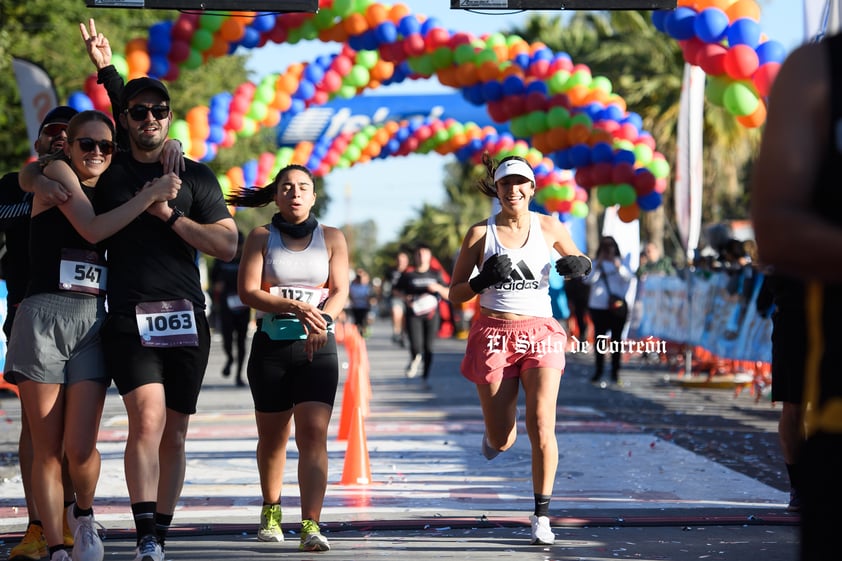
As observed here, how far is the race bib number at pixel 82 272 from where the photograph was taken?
5473 mm

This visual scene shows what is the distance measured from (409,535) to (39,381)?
7.09 ft

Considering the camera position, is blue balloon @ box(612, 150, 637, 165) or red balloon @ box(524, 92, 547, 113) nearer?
blue balloon @ box(612, 150, 637, 165)

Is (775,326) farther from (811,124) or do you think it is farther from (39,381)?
(811,124)

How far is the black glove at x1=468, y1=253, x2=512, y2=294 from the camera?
21.9ft

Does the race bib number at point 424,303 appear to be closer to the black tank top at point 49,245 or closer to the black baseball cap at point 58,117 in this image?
the black baseball cap at point 58,117

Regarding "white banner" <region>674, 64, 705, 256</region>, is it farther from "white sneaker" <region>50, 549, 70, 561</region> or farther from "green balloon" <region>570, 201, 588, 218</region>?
"white sneaker" <region>50, 549, 70, 561</region>

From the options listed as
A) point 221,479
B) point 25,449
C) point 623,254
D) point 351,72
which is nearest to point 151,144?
point 25,449

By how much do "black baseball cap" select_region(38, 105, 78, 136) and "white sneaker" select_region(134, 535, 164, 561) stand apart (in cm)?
193

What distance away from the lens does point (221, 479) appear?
29.2ft

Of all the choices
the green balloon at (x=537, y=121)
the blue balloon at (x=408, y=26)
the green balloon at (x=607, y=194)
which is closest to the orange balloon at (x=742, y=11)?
the green balloon at (x=607, y=194)

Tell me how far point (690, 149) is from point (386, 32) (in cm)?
430

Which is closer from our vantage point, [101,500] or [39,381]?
[39,381]

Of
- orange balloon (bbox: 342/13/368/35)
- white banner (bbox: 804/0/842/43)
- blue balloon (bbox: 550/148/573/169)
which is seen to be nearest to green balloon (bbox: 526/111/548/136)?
blue balloon (bbox: 550/148/573/169)

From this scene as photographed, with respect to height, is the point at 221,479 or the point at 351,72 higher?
the point at 351,72
